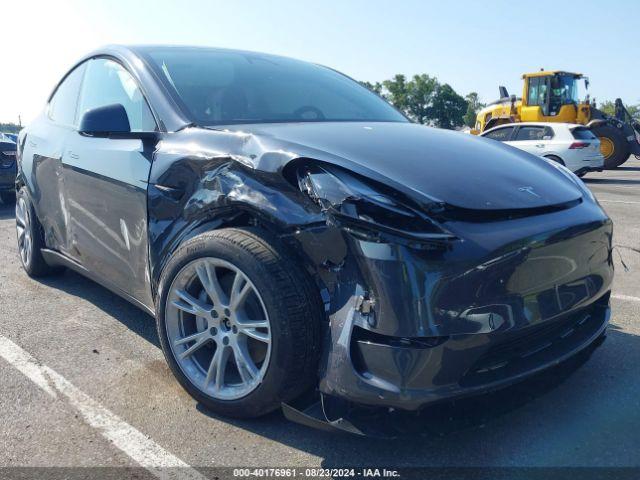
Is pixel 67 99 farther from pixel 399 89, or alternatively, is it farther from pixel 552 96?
pixel 399 89

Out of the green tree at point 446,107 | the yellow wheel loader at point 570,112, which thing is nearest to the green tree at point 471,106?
the green tree at point 446,107

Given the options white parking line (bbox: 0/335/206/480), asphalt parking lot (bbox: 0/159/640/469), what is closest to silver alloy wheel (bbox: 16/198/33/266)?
asphalt parking lot (bbox: 0/159/640/469)

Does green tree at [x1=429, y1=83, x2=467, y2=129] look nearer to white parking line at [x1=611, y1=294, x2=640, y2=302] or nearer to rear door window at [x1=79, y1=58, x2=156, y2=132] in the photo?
white parking line at [x1=611, y1=294, x2=640, y2=302]

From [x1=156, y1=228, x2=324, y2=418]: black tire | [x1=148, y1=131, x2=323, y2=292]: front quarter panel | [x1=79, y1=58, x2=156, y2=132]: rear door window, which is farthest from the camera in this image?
[x1=79, y1=58, x2=156, y2=132]: rear door window

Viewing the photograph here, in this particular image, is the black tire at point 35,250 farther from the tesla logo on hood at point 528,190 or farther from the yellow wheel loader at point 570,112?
the yellow wheel loader at point 570,112

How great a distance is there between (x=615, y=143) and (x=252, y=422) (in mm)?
17673

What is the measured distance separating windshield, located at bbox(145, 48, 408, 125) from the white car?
34.1 ft

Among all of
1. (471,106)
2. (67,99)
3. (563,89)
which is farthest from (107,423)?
(471,106)

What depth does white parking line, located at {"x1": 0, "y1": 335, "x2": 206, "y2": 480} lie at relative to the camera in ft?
6.88

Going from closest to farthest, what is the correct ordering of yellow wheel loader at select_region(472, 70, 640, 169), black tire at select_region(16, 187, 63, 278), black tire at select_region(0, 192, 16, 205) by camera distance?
black tire at select_region(16, 187, 63, 278), black tire at select_region(0, 192, 16, 205), yellow wheel loader at select_region(472, 70, 640, 169)

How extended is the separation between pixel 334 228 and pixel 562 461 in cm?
119

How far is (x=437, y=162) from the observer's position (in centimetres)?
237

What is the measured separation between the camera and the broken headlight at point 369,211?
1.92m

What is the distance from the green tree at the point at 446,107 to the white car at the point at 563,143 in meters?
66.4
